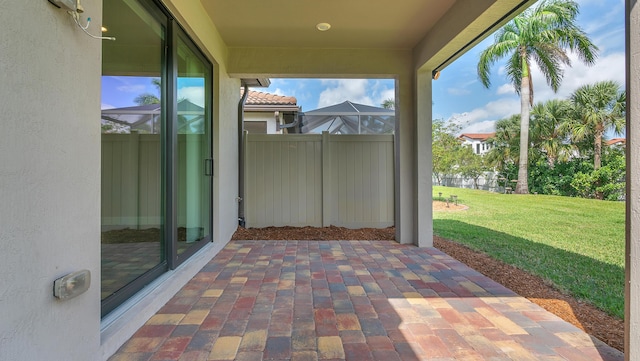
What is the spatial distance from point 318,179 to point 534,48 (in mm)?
11736

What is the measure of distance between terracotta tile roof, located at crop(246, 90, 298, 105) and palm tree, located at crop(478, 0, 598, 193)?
8093 mm

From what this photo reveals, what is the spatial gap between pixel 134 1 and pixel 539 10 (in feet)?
45.7

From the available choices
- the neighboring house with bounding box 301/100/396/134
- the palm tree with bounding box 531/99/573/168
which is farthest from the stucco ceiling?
the palm tree with bounding box 531/99/573/168

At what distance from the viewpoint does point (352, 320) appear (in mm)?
2080

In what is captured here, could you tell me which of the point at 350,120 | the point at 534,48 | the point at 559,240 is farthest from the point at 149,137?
the point at 534,48

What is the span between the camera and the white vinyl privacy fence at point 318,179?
5.33 meters

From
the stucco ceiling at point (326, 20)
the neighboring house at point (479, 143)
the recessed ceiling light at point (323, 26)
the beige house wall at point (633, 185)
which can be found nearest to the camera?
the beige house wall at point (633, 185)

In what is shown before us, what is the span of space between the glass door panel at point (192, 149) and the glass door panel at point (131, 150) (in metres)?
0.32

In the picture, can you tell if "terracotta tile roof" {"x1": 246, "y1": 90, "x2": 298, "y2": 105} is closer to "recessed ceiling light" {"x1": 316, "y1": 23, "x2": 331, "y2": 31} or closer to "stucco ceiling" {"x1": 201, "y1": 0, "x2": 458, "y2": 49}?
"stucco ceiling" {"x1": 201, "y1": 0, "x2": 458, "y2": 49}

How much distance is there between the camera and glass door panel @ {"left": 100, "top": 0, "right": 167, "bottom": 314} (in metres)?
1.94

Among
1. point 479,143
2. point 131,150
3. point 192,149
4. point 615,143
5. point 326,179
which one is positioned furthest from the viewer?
point 479,143

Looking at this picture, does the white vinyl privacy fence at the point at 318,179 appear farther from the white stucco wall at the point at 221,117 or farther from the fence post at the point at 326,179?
the white stucco wall at the point at 221,117

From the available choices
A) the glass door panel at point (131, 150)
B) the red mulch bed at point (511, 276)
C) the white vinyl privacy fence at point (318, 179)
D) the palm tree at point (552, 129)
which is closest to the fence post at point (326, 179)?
the white vinyl privacy fence at point (318, 179)

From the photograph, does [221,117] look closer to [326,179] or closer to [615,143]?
[326,179]
